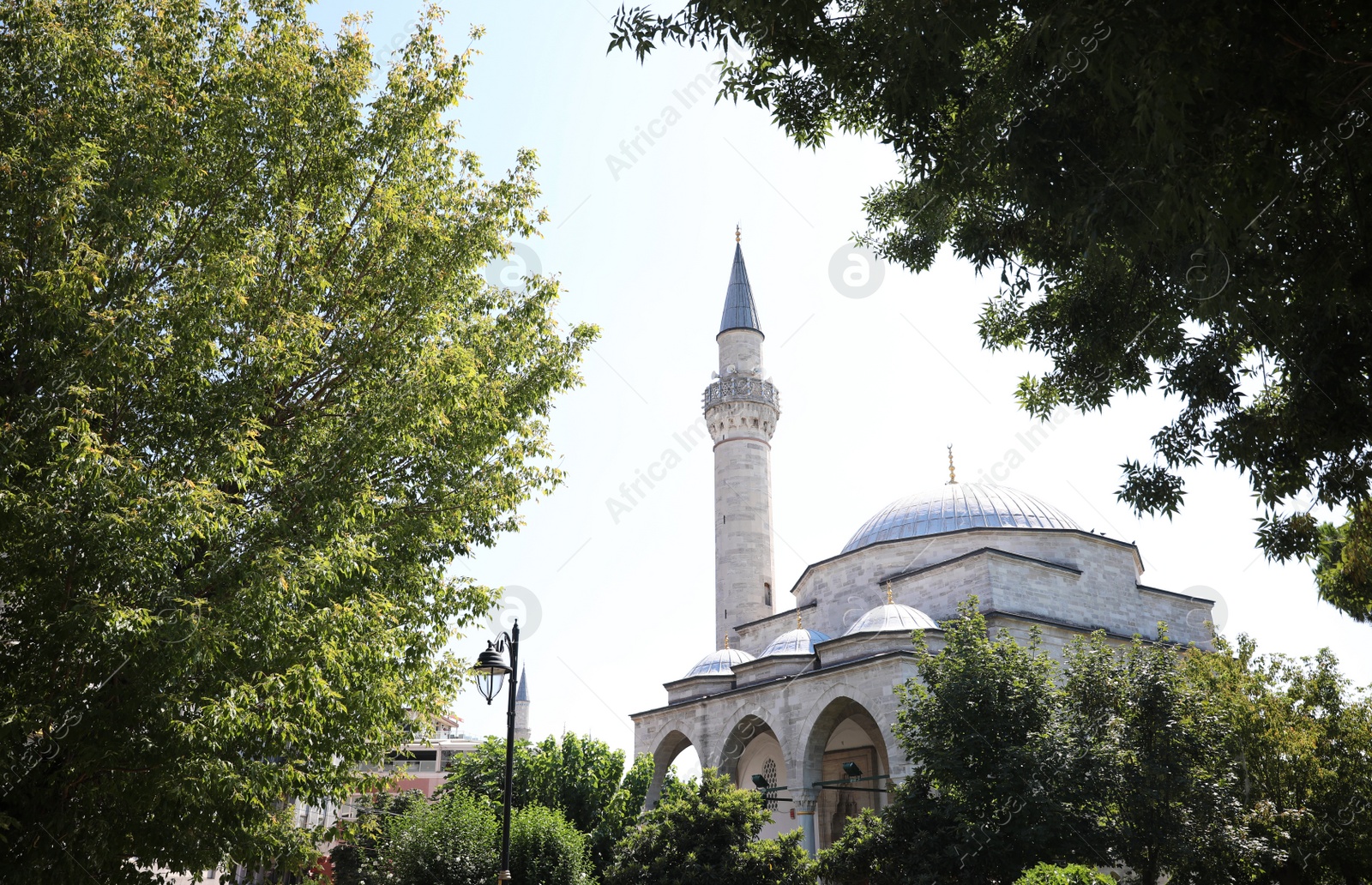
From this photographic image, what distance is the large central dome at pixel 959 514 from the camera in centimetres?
2405

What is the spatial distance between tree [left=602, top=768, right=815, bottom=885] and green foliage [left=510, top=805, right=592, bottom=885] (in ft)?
2.29

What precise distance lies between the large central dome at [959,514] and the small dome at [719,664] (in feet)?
14.4

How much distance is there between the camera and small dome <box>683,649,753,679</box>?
74.7ft

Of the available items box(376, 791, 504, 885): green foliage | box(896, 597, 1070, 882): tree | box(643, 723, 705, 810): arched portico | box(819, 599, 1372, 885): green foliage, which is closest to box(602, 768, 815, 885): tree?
box(819, 599, 1372, 885): green foliage

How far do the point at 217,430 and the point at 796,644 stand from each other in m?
16.9

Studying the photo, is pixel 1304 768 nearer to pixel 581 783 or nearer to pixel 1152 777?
pixel 1152 777

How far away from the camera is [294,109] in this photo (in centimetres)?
675

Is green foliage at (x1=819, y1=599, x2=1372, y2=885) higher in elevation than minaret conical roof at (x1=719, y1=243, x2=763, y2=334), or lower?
lower

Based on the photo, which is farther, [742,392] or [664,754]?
[742,392]

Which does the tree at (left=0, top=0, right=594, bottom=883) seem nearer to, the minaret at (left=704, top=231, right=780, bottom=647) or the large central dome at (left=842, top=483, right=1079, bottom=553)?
the large central dome at (left=842, top=483, right=1079, bottom=553)

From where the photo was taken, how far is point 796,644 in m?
21.0

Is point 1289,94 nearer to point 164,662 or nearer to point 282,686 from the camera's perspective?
point 282,686

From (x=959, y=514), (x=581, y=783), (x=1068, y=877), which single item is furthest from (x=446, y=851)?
(x=959, y=514)

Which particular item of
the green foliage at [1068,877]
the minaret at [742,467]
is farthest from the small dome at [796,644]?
the green foliage at [1068,877]
